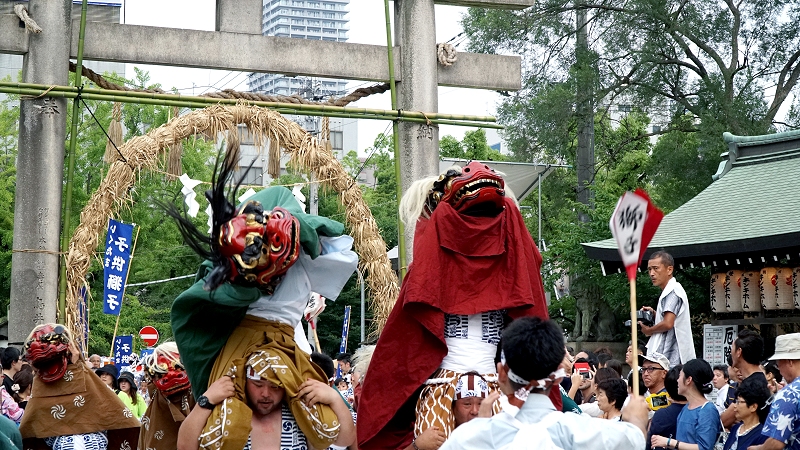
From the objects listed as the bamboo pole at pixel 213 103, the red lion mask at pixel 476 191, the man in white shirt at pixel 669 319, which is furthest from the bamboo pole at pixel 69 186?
the red lion mask at pixel 476 191

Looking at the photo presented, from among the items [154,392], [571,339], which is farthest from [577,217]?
[154,392]

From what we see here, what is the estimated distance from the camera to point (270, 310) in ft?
16.9

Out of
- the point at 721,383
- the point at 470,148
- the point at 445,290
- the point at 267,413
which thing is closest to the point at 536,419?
the point at 445,290

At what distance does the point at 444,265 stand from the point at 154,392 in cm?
223

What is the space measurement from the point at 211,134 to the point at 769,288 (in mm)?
8052

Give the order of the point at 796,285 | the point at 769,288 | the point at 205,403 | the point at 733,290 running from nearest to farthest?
1. the point at 205,403
2. the point at 796,285
3. the point at 769,288
4. the point at 733,290

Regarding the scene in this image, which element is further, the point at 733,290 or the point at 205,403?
the point at 733,290

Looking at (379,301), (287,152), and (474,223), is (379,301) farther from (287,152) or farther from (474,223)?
(474,223)

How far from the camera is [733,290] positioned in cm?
1506

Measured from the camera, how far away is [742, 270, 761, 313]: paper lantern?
14680 millimetres

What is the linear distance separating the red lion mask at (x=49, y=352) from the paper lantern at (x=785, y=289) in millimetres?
10578

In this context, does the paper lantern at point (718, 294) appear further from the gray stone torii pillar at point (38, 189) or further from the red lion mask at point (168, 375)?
the red lion mask at point (168, 375)

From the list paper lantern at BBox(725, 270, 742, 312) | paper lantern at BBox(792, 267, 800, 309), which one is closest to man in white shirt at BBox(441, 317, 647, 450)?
paper lantern at BBox(792, 267, 800, 309)

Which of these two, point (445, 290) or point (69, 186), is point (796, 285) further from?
point (445, 290)
